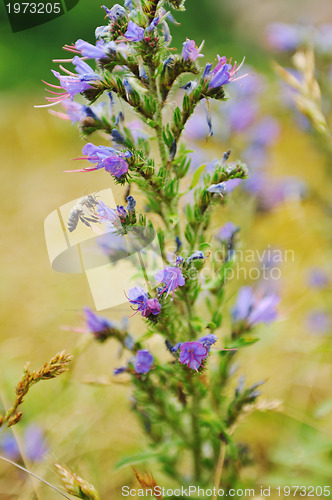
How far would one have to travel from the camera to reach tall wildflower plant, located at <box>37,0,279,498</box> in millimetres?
1193

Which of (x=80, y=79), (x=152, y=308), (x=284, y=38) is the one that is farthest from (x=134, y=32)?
(x=284, y=38)

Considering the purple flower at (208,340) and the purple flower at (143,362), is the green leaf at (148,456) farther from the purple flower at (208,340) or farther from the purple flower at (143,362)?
the purple flower at (208,340)

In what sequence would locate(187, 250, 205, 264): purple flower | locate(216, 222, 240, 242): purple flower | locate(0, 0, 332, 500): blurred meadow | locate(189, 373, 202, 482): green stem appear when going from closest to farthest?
locate(187, 250, 205, 264): purple flower, locate(189, 373, 202, 482): green stem, locate(216, 222, 240, 242): purple flower, locate(0, 0, 332, 500): blurred meadow

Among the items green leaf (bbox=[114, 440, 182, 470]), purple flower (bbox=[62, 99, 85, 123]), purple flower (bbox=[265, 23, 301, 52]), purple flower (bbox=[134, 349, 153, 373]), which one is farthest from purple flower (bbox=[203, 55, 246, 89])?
purple flower (bbox=[265, 23, 301, 52])

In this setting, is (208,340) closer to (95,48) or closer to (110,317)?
(110,317)

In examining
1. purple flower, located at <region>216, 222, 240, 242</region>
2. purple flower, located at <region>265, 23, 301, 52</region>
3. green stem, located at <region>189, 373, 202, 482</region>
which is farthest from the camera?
purple flower, located at <region>265, 23, 301, 52</region>

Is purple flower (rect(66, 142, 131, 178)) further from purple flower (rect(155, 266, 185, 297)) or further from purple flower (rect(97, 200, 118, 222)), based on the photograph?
purple flower (rect(155, 266, 185, 297))

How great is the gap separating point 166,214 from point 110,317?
2.00 feet

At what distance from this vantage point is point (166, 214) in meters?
1.41

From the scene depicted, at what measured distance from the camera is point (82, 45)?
3.86 feet

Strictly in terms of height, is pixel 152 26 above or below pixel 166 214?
above

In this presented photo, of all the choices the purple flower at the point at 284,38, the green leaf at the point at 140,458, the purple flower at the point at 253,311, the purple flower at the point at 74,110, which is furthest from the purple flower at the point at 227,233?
the purple flower at the point at 284,38

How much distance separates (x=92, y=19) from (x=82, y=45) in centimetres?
157

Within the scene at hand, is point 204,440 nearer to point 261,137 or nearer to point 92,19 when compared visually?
point 261,137
